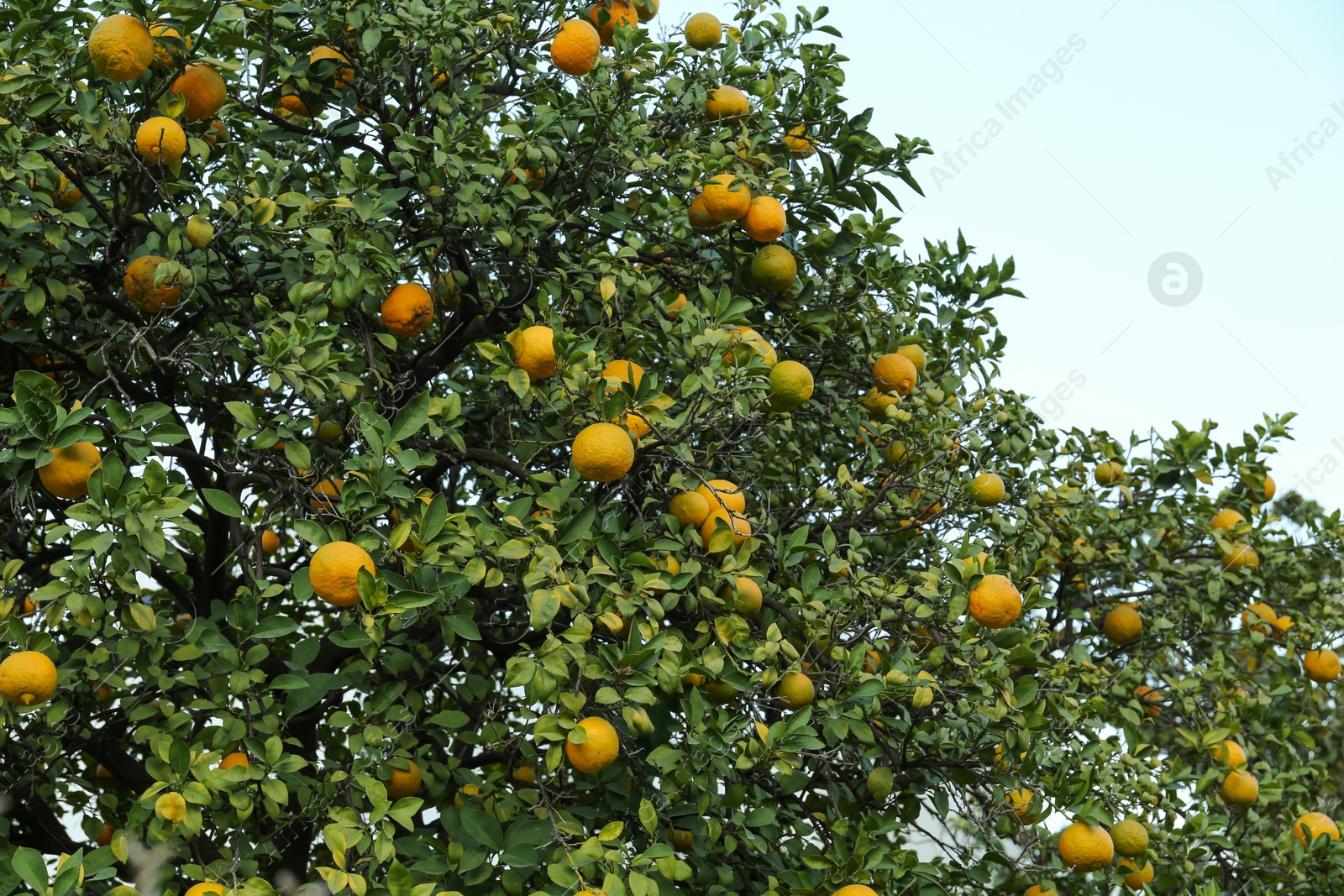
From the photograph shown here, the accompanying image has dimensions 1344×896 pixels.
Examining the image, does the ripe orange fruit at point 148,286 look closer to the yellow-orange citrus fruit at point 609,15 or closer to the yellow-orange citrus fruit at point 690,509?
the yellow-orange citrus fruit at point 690,509

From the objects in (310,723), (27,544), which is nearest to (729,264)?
(310,723)

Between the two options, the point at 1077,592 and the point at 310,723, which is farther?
the point at 1077,592

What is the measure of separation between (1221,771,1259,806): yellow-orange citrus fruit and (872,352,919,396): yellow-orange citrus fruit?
1926 millimetres

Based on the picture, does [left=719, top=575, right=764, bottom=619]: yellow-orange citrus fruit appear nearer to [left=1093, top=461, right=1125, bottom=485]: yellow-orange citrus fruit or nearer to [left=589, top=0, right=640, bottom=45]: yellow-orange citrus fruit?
[left=589, top=0, right=640, bottom=45]: yellow-orange citrus fruit

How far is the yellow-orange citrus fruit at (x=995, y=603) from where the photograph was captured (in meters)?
3.04

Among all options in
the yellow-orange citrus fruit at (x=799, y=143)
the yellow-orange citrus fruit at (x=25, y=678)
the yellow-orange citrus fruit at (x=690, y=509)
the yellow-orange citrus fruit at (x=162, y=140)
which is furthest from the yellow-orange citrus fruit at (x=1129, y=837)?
the yellow-orange citrus fruit at (x=162, y=140)

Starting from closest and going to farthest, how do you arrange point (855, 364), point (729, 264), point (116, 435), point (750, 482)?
point (116, 435), point (750, 482), point (729, 264), point (855, 364)

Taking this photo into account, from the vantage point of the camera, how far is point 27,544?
439cm

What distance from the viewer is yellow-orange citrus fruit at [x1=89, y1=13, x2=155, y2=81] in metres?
2.74

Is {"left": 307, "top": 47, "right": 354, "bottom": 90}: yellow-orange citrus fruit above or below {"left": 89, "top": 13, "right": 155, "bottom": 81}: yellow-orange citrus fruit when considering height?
above

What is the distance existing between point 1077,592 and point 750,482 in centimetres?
256

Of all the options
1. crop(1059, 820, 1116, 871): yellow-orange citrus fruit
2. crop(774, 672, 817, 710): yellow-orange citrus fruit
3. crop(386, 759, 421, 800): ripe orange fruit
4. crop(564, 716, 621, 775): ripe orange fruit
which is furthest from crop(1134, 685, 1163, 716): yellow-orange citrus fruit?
crop(386, 759, 421, 800): ripe orange fruit

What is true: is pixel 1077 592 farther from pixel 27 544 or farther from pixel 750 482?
pixel 27 544

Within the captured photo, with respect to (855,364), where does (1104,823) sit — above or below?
below
